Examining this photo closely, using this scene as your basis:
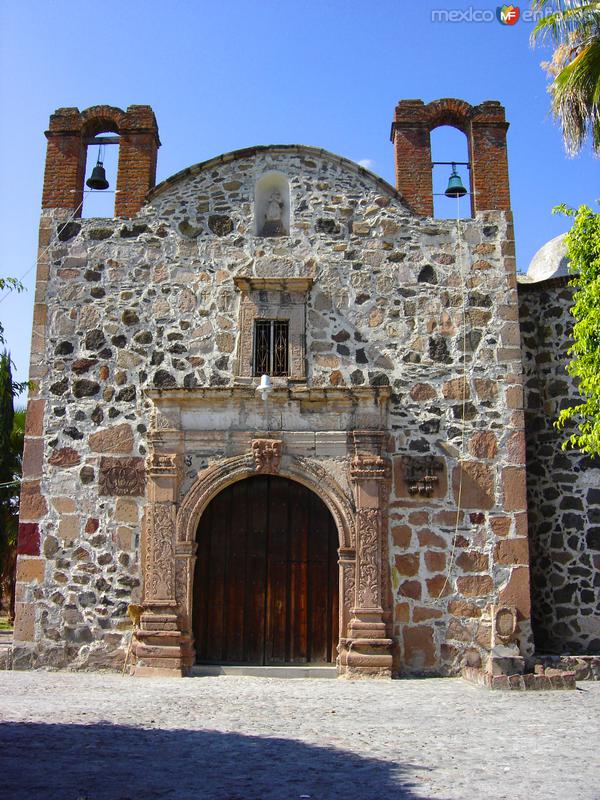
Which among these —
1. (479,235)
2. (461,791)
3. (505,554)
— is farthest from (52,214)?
(461,791)

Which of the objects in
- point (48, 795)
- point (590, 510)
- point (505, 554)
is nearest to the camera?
point (48, 795)

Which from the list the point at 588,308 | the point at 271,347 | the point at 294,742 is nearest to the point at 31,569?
the point at 271,347

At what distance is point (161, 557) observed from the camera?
9.25 meters

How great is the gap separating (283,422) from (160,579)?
2.29m

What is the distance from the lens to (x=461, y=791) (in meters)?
4.21

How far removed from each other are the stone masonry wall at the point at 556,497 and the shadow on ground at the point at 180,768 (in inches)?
216

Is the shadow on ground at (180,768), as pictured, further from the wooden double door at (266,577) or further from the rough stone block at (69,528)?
the rough stone block at (69,528)

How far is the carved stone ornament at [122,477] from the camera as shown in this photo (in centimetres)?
959

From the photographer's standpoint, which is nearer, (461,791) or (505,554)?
(461,791)

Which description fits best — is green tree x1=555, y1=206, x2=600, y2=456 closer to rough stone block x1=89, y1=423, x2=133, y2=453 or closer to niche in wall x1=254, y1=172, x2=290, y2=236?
niche in wall x1=254, y1=172, x2=290, y2=236

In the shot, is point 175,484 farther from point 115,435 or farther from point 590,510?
point 590,510

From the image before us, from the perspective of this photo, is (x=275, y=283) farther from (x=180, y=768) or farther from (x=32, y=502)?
(x=180, y=768)

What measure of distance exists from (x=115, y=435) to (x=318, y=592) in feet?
10.1

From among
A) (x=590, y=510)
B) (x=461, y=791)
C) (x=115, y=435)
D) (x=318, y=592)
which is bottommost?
(x=461, y=791)
